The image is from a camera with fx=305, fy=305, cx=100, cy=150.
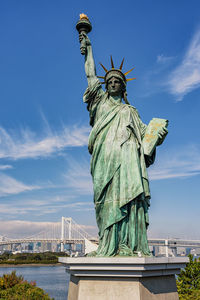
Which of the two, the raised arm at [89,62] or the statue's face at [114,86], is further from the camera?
the raised arm at [89,62]

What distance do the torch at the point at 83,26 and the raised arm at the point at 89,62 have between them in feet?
0.18

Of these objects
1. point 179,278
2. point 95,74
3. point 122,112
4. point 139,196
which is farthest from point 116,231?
point 179,278

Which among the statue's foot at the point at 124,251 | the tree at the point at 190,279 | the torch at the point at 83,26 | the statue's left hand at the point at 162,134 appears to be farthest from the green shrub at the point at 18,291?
the torch at the point at 83,26

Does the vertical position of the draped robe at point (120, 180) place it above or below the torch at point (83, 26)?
below

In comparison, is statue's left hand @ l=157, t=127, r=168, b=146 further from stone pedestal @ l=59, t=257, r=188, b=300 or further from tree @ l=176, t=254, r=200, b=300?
tree @ l=176, t=254, r=200, b=300

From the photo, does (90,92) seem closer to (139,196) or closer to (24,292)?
(139,196)

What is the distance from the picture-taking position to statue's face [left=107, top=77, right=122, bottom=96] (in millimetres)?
6677

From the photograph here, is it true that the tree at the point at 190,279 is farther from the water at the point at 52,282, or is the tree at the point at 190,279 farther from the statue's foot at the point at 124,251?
the statue's foot at the point at 124,251

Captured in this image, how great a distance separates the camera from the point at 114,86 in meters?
6.68

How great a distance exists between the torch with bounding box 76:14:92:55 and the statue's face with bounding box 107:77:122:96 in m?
0.96

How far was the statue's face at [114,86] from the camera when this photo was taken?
6677 mm

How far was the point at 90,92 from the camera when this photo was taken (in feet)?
21.9

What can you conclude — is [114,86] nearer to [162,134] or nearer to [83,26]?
[162,134]

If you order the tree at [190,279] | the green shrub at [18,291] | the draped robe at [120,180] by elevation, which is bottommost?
the green shrub at [18,291]
